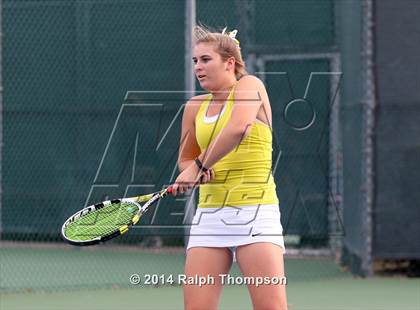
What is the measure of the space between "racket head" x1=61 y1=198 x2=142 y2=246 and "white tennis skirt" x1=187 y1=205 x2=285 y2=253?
414 millimetres

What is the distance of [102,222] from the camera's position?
17.3 feet

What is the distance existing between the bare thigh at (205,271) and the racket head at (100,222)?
397 millimetres

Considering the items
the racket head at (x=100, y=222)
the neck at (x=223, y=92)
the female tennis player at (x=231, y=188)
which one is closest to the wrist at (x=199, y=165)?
the female tennis player at (x=231, y=188)

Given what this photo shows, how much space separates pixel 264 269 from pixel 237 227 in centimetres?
23

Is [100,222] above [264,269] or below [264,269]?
above

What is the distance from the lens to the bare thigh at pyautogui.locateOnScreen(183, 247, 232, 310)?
4.70m

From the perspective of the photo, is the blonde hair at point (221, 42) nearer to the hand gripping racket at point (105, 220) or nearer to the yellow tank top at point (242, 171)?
the yellow tank top at point (242, 171)

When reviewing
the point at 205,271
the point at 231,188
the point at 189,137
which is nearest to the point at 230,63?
the point at 189,137

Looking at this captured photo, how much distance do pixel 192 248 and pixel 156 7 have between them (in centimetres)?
702

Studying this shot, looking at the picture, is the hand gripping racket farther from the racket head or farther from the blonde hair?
the blonde hair

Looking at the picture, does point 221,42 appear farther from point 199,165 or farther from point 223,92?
point 199,165

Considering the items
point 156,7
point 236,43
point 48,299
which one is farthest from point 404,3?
point 236,43

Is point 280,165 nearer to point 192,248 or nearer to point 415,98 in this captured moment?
point 415,98

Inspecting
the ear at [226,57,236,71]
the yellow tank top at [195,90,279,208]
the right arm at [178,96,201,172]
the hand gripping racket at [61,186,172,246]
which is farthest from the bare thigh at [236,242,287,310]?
the ear at [226,57,236,71]
